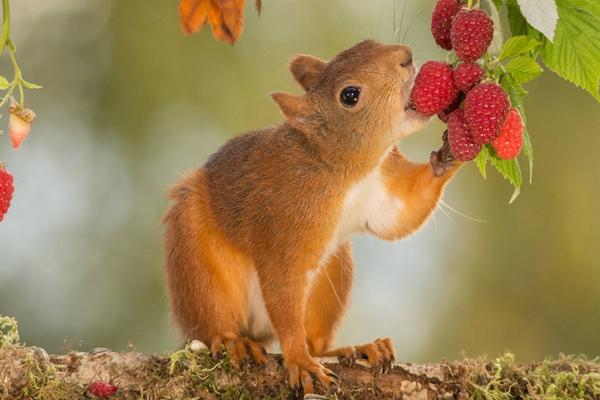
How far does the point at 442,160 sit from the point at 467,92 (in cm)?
72

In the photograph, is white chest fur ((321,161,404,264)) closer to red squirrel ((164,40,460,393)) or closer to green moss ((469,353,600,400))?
red squirrel ((164,40,460,393))

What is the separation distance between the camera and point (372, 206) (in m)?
3.58

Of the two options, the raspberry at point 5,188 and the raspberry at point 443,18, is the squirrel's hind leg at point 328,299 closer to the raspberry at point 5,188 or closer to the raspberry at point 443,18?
the raspberry at point 443,18

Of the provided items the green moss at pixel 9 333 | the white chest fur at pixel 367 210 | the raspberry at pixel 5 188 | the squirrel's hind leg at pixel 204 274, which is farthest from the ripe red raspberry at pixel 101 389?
the white chest fur at pixel 367 210

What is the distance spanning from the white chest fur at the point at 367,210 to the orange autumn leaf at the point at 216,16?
1.36 m

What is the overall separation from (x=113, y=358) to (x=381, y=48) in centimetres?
124

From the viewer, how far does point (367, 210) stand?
3.57 meters

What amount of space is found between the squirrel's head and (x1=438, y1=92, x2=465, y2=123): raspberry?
0.21m

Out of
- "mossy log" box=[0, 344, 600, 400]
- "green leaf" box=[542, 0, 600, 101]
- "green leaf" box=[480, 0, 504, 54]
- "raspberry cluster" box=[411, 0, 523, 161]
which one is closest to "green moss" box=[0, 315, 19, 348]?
"mossy log" box=[0, 344, 600, 400]

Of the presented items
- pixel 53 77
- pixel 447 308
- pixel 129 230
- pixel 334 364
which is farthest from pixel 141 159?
pixel 334 364

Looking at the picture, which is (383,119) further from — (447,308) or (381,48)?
(447,308)

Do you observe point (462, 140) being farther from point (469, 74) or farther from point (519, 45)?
point (519, 45)

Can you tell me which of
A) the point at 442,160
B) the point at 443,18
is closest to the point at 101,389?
the point at 442,160

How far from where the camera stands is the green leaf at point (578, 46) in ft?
7.98
